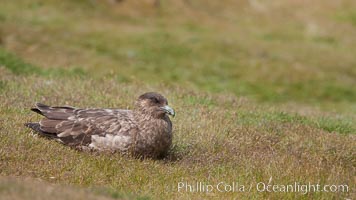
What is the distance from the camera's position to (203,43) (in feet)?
93.5

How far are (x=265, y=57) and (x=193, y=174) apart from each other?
18.5 meters

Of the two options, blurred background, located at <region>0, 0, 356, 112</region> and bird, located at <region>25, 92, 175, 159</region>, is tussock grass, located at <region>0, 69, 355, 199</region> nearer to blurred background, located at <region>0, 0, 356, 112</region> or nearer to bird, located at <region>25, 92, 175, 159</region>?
bird, located at <region>25, 92, 175, 159</region>

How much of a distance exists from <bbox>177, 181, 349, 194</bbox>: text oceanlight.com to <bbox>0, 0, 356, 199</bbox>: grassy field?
0.08 m

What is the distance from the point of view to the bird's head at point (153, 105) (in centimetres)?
1041

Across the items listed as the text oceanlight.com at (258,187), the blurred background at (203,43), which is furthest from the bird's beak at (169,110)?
the blurred background at (203,43)

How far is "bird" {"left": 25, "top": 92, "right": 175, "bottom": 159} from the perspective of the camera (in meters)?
10.2

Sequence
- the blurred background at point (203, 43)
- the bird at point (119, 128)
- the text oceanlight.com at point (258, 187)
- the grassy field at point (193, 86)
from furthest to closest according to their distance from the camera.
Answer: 1. the blurred background at point (203, 43)
2. the bird at point (119, 128)
3. the grassy field at point (193, 86)
4. the text oceanlight.com at point (258, 187)

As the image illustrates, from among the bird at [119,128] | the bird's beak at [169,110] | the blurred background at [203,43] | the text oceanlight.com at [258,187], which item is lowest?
the text oceanlight.com at [258,187]

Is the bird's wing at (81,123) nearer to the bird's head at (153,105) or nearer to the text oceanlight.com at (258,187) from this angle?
the bird's head at (153,105)

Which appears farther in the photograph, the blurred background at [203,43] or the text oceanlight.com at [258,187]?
the blurred background at [203,43]

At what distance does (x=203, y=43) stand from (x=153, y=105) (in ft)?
59.8

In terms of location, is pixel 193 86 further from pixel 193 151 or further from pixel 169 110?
pixel 169 110

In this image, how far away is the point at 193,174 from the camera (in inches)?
391

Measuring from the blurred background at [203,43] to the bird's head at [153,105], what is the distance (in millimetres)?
7146
